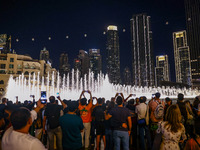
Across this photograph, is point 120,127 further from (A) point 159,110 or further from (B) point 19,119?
(B) point 19,119

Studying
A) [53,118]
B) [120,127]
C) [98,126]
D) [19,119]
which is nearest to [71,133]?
[120,127]

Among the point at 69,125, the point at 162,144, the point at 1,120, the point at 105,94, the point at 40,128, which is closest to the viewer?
the point at 162,144

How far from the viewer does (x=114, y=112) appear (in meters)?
5.84

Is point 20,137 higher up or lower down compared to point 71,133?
higher up

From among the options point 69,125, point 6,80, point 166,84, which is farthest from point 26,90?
point 166,84

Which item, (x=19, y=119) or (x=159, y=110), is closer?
(x=19, y=119)

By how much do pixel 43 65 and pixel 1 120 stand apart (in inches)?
3158

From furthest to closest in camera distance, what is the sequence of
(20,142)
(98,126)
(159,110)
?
(98,126) < (159,110) < (20,142)

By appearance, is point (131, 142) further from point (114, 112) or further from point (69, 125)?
point (69, 125)

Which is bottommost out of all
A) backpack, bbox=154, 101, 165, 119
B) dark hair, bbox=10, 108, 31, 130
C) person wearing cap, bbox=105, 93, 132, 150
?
person wearing cap, bbox=105, 93, 132, 150

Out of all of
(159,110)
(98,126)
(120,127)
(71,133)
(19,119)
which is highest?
(19,119)

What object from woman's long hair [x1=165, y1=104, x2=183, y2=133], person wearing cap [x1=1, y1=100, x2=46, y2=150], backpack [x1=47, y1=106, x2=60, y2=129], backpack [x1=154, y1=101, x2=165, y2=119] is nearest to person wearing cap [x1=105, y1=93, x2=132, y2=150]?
backpack [x1=154, y1=101, x2=165, y2=119]

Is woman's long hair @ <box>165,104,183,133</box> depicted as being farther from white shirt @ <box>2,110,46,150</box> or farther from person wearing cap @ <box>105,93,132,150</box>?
white shirt @ <box>2,110,46,150</box>

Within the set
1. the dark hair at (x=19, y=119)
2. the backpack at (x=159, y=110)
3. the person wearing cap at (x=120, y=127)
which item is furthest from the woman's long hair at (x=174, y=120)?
the dark hair at (x=19, y=119)
